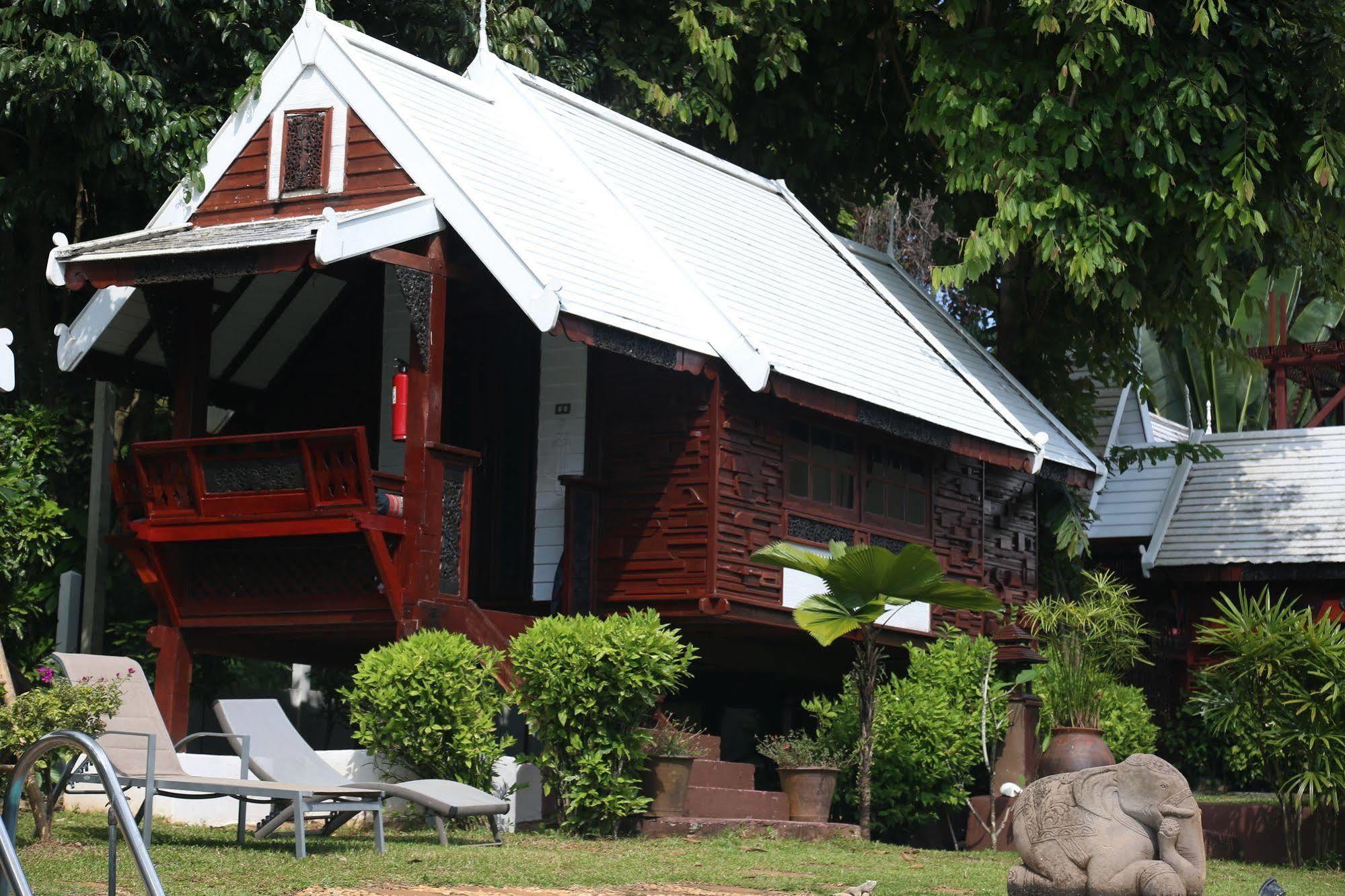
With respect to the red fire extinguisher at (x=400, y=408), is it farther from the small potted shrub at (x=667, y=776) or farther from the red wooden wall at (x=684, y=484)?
the small potted shrub at (x=667, y=776)

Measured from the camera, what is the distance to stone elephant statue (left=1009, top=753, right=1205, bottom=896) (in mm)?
9578

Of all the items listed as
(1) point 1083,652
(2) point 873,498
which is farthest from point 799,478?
(1) point 1083,652

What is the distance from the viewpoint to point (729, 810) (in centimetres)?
1456

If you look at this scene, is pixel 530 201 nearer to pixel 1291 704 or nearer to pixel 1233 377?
pixel 1291 704

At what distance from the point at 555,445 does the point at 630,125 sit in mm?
4139

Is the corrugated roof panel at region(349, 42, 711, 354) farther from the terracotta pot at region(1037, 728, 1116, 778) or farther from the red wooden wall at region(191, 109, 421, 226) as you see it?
the terracotta pot at region(1037, 728, 1116, 778)

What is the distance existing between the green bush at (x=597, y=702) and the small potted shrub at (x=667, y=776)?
6.6 inches

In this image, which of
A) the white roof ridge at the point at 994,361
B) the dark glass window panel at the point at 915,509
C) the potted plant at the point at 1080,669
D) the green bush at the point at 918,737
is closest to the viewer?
the potted plant at the point at 1080,669

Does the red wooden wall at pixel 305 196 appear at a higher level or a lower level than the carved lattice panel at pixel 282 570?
higher

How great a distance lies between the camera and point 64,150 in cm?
1908

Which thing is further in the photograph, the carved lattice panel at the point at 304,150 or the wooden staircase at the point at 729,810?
the carved lattice panel at the point at 304,150

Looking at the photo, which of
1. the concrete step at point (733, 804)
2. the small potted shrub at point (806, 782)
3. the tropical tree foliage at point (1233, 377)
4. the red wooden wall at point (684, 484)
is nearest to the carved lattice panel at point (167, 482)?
the red wooden wall at point (684, 484)

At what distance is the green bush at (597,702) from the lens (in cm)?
1342

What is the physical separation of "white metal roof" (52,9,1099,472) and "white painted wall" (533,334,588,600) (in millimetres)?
1277
